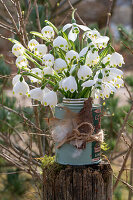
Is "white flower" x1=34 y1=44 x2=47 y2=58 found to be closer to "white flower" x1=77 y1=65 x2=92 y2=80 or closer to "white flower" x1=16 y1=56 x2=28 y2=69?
"white flower" x1=16 y1=56 x2=28 y2=69

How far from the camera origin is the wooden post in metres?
0.81

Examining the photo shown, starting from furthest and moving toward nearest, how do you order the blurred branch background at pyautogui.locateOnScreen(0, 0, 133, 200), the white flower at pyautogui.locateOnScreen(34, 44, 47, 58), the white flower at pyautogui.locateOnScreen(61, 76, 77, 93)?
the blurred branch background at pyautogui.locateOnScreen(0, 0, 133, 200)
the white flower at pyautogui.locateOnScreen(34, 44, 47, 58)
the white flower at pyautogui.locateOnScreen(61, 76, 77, 93)

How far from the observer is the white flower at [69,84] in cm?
77

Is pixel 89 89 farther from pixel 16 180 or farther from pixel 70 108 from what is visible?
pixel 16 180

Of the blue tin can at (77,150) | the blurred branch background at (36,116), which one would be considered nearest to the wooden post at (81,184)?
the blue tin can at (77,150)

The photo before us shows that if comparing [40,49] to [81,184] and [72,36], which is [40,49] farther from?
[81,184]

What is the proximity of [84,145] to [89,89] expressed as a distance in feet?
0.46

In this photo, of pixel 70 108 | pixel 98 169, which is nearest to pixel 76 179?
pixel 98 169

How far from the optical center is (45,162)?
902 millimetres

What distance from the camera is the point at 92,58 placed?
2.73ft

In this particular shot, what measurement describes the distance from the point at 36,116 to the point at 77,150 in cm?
58

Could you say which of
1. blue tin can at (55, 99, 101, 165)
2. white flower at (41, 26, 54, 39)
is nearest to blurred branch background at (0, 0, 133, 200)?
blue tin can at (55, 99, 101, 165)

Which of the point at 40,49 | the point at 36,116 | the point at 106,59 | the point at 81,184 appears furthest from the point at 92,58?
the point at 36,116

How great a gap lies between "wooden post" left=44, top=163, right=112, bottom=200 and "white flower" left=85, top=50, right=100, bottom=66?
264mm
